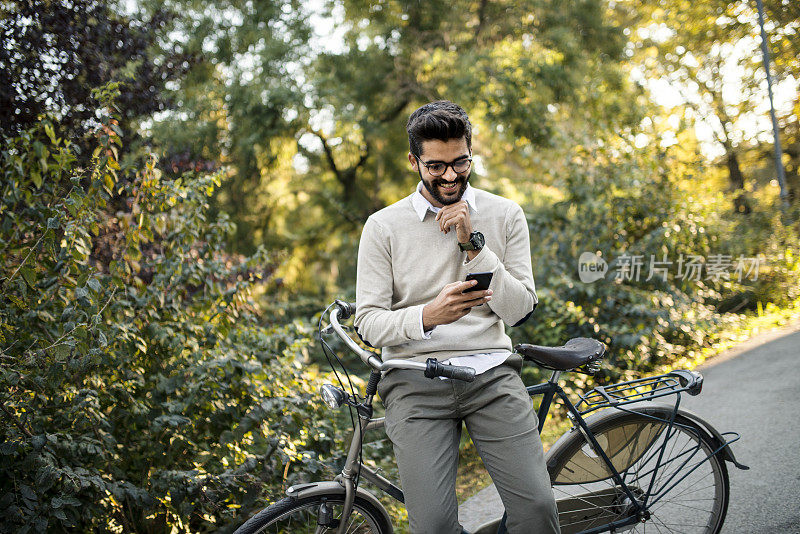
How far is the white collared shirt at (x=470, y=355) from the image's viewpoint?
2207 mm

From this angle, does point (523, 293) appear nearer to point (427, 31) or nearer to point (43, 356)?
point (43, 356)

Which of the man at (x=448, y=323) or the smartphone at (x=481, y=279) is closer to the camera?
the smartphone at (x=481, y=279)

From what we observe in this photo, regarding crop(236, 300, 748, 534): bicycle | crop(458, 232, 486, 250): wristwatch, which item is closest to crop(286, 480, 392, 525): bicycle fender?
crop(236, 300, 748, 534): bicycle

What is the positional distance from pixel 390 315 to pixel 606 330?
166 inches

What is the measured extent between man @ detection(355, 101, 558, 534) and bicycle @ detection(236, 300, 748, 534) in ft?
0.46

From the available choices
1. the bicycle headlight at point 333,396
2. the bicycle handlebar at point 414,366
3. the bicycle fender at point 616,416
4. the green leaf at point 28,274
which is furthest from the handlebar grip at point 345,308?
the green leaf at point 28,274

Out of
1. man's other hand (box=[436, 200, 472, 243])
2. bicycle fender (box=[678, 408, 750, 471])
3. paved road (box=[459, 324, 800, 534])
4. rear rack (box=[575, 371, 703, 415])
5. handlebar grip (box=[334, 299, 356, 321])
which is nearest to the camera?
man's other hand (box=[436, 200, 472, 243])

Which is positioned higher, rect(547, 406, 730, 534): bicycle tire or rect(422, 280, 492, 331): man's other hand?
rect(422, 280, 492, 331): man's other hand

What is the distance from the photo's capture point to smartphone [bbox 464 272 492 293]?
6.31 ft

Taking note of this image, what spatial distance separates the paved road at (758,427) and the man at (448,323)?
2.16 feet

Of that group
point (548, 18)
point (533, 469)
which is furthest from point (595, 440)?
point (548, 18)

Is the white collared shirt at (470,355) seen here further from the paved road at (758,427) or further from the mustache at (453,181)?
the paved road at (758,427)

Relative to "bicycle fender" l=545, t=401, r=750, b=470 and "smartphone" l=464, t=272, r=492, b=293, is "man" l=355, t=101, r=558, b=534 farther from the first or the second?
"bicycle fender" l=545, t=401, r=750, b=470

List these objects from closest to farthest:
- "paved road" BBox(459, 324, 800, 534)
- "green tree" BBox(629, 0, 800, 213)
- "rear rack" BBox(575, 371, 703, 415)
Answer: "rear rack" BBox(575, 371, 703, 415) → "paved road" BBox(459, 324, 800, 534) → "green tree" BBox(629, 0, 800, 213)
